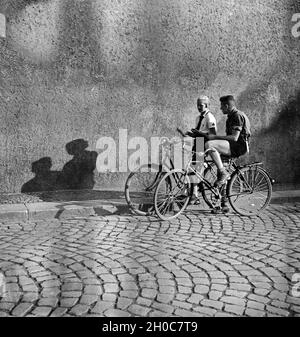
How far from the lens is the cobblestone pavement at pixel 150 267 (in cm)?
374

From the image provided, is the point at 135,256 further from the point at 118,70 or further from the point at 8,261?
the point at 118,70

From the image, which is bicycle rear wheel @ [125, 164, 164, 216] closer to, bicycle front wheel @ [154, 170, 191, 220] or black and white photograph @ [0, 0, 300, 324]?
black and white photograph @ [0, 0, 300, 324]

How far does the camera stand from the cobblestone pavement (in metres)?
3.74

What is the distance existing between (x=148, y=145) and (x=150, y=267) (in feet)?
14.2

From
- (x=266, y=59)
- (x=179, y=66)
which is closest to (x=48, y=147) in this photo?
(x=179, y=66)

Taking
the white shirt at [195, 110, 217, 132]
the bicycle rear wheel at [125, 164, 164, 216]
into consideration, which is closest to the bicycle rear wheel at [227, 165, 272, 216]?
the white shirt at [195, 110, 217, 132]

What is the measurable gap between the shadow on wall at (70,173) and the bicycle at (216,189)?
2091mm

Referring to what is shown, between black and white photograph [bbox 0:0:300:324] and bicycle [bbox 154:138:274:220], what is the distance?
24 mm

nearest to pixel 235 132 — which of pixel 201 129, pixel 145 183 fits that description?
pixel 201 129

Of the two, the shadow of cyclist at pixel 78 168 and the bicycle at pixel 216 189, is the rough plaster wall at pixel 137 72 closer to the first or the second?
the shadow of cyclist at pixel 78 168

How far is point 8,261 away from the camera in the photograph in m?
4.83

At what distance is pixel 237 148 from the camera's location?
726 cm

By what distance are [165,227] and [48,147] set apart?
9.74 feet

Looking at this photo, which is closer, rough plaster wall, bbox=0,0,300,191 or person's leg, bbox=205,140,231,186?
person's leg, bbox=205,140,231,186
